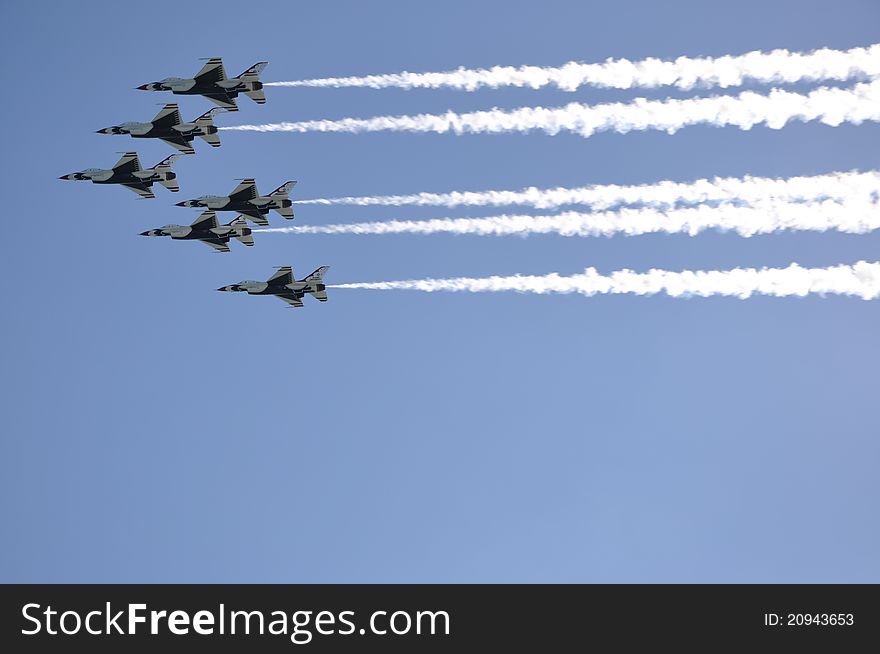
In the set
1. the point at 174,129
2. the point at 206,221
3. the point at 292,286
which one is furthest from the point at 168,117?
the point at 292,286

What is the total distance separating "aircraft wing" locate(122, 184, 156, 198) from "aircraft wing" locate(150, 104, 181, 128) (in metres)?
3.82

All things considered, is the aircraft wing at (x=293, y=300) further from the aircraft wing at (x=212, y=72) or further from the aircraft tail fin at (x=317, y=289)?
the aircraft wing at (x=212, y=72)

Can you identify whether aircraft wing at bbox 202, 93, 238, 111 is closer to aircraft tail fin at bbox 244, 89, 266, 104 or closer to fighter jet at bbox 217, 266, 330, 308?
aircraft tail fin at bbox 244, 89, 266, 104

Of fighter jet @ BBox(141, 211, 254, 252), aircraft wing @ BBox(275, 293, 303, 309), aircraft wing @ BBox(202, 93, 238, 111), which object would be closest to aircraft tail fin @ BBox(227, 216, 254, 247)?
fighter jet @ BBox(141, 211, 254, 252)

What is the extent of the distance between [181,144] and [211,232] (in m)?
5.12

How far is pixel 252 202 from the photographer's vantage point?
8656cm

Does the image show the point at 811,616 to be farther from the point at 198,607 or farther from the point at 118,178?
the point at 118,178

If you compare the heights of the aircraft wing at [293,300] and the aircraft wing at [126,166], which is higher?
the aircraft wing at [126,166]

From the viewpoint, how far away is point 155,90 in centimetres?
8381

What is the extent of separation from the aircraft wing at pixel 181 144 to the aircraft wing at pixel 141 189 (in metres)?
2.95

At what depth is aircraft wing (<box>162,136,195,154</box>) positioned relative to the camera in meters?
85.9

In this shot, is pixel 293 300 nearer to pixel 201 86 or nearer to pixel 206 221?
pixel 206 221

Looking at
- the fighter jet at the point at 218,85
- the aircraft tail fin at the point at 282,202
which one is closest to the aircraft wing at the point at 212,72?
the fighter jet at the point at 218,85

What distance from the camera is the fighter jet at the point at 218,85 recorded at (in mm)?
81688
